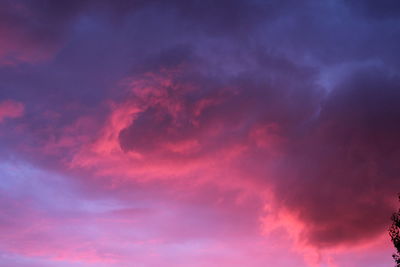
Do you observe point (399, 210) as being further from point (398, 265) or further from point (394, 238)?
point (398, 265)

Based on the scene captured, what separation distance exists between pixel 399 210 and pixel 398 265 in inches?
354

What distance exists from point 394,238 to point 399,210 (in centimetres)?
480

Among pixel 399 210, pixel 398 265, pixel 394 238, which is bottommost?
pixel 398 265

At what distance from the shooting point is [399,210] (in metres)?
54.2

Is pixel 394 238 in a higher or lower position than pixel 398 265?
higher

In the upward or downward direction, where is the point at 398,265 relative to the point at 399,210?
downward

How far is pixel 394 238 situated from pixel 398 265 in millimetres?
4280

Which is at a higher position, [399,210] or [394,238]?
[399,210]

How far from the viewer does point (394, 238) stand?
2122 inches

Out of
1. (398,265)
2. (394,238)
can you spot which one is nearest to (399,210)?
(394,238)

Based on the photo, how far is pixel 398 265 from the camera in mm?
52906
